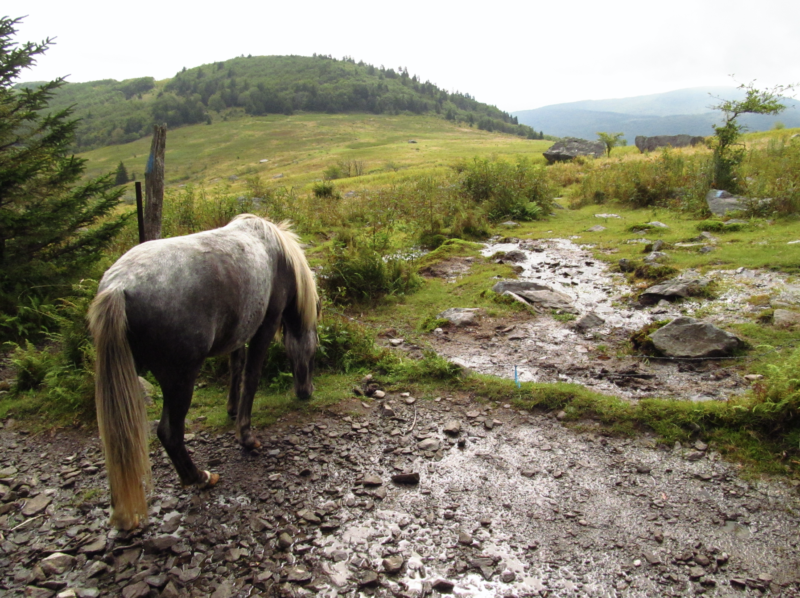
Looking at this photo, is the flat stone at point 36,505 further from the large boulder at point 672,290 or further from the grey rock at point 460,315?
the large boulder at point 672,290

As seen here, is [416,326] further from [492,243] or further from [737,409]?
[492,243]

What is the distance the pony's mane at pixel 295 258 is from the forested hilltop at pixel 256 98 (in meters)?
122

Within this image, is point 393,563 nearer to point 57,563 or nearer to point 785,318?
point 57,563

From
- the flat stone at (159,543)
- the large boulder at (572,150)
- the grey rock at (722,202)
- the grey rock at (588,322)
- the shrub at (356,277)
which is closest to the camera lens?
the flat stone at (159,543)

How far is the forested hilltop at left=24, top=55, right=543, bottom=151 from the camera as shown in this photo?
12344 cm

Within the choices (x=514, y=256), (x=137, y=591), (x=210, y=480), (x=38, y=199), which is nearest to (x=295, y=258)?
(x=210, y=480)

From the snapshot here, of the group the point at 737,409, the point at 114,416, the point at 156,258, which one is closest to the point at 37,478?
the point at 114,416

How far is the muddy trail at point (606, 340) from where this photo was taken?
5.06 m

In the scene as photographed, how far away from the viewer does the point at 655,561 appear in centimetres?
286

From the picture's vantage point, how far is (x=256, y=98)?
13588cm

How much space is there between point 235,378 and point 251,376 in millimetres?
576

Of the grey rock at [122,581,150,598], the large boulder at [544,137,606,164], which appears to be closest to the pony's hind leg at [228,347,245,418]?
the grey rock at [122,581,150,598]

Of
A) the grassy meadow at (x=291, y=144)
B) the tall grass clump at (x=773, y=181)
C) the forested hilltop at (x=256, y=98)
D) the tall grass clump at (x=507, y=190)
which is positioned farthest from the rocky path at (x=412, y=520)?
the forested hilltop at (x=256, y=98)

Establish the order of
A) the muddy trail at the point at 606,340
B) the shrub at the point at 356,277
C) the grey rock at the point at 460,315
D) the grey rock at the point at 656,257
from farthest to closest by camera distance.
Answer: the grey rock at the point at 656,257 → the shrub at the point at 356,277 → the grey rock at the point at 460,315 → the muddy trail at the point at 606,340
